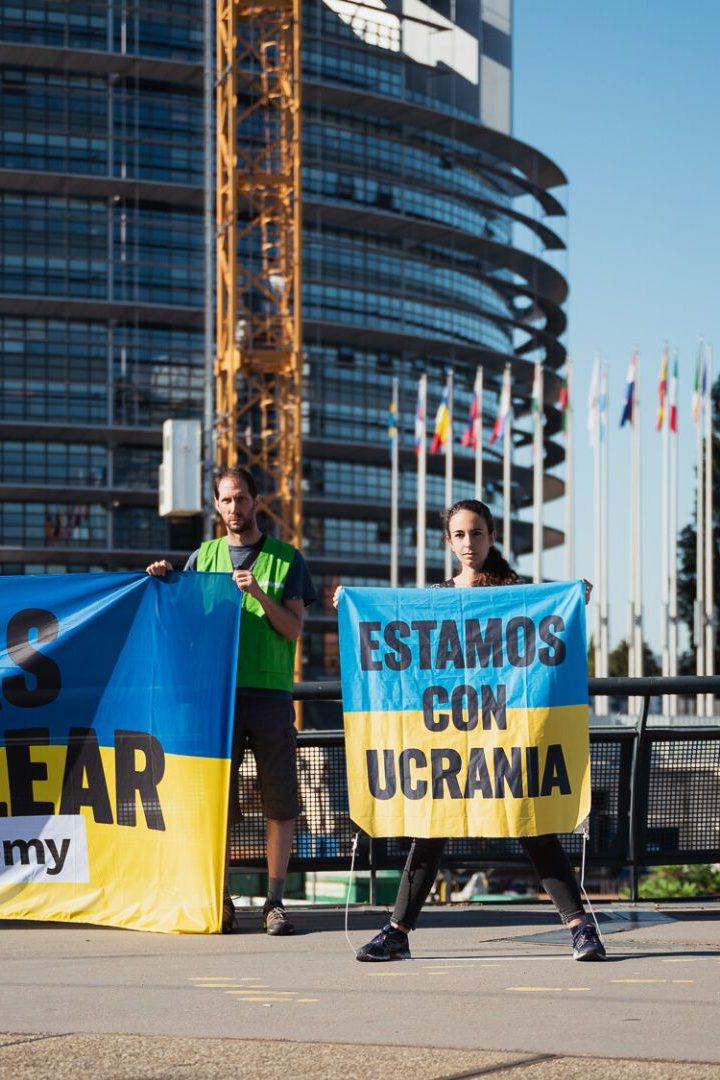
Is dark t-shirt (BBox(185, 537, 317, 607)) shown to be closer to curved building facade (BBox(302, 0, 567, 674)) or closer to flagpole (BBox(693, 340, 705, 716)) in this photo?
flagpole (BBox(693, 340, 705, 716))

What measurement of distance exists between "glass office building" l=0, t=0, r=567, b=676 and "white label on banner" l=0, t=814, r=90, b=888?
5447cm

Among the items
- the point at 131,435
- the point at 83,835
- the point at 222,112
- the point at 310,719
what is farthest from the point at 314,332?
the point at 83,835

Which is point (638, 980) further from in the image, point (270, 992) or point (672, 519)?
point (672, 519)

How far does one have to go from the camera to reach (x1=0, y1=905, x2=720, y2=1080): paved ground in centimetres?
430

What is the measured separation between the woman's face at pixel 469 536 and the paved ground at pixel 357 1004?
152 cm

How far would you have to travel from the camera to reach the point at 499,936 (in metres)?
7.21

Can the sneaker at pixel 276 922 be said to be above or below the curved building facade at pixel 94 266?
below

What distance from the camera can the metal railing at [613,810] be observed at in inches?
338

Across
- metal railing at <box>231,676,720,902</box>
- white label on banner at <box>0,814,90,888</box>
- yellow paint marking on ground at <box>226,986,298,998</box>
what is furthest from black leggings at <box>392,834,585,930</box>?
metal railing at <box>231,676,720,902</box>

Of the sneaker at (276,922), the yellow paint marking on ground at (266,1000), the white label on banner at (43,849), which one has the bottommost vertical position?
the sneaker at (276,922)

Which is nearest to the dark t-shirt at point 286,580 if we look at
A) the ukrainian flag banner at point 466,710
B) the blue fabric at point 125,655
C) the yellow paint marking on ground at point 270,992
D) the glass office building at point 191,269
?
the blue fabric at point 125,655

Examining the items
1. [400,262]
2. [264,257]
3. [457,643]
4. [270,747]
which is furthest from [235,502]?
[400,262]

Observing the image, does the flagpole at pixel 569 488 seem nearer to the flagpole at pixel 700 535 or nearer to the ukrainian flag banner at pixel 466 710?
the flagpole at pixel 700 535

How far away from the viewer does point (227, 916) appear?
7.33m
